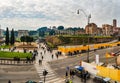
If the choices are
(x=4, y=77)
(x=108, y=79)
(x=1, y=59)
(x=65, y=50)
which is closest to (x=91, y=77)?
(x=108, y=79)

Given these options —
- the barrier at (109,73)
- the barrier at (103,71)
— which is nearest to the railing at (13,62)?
the barrier at (103,71)

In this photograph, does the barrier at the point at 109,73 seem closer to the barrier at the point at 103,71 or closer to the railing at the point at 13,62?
the barrier at the point at 103,71

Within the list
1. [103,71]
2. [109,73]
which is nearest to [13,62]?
[103,71]

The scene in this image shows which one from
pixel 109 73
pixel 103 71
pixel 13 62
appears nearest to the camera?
pixel 109 73

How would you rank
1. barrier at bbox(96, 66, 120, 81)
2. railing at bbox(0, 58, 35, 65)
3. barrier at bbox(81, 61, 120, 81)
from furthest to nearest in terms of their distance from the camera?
railing at bbox(0, 58, 35, 65)
barrier at bbox(81, 61, 120, 81)
barrier at bbox(96, 66, 120, 81)

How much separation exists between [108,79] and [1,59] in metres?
A: 29.4

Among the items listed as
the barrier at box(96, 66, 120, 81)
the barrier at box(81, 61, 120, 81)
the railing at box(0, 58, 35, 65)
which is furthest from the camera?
the railing at box(0, 58, 35, 65)

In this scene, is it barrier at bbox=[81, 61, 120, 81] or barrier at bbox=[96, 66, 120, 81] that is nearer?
barrier at bbox=[96, 66, 120, 81]

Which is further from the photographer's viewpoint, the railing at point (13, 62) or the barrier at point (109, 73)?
the railing at point (13, 62)

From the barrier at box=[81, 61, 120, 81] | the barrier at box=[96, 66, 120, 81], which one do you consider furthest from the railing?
the barrier at box=[96, 66, 120, 81]

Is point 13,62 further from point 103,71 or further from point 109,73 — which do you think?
point 109,73

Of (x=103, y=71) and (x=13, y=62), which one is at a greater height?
(x=103, y=71)

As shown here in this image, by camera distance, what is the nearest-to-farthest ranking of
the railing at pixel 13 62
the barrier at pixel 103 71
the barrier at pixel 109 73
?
the barrier at pixel 109 73 → the barrier at pixel 103 71 → the railing at pixel 13 62

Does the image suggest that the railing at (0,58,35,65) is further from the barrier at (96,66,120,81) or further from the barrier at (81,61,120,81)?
the barrier at (96,66,120,81)
